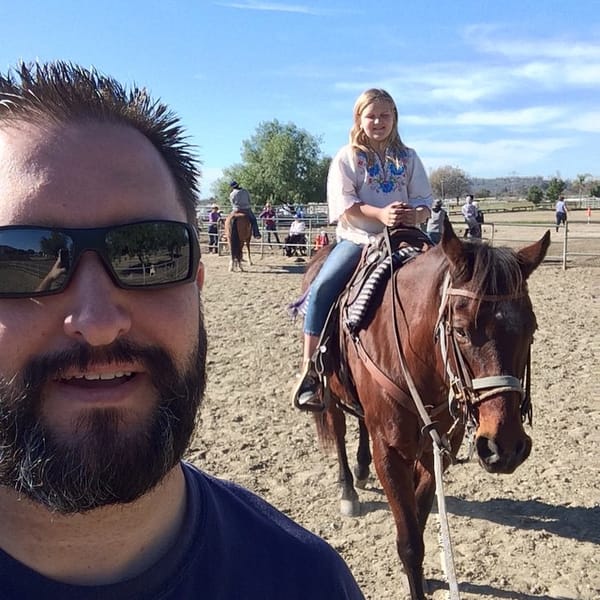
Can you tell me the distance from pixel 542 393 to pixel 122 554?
5.62 m

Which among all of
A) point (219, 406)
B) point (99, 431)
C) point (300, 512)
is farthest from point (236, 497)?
point (219, 406)

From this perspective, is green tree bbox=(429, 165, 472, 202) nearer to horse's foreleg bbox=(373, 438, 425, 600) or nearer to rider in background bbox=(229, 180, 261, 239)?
rider in background bbox=(229, 180, 261, 239)

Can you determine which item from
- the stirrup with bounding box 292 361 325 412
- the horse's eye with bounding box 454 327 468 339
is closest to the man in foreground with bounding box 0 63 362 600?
the horse's eye with bounding box 454 327 468 339

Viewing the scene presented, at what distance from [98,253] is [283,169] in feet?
175

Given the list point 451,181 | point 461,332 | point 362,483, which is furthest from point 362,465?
point 451,181

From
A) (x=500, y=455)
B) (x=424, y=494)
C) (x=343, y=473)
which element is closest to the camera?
(x=500, y=455)

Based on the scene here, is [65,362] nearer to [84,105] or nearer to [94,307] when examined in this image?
[94,307]

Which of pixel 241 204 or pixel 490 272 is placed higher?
pixel 241 204

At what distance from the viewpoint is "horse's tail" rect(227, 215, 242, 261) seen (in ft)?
48.1

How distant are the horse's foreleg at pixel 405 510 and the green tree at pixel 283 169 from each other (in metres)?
50.4

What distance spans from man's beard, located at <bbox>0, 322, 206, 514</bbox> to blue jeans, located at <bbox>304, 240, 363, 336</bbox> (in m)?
2.87

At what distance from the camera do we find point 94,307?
3.32ft

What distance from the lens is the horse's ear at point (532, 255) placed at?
109 inches

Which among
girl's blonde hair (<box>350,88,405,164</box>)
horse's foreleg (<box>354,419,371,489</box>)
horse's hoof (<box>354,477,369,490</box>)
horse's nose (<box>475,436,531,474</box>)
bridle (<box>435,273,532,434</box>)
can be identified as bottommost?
horse's hoof (<box>354,477,369,490</box>)
